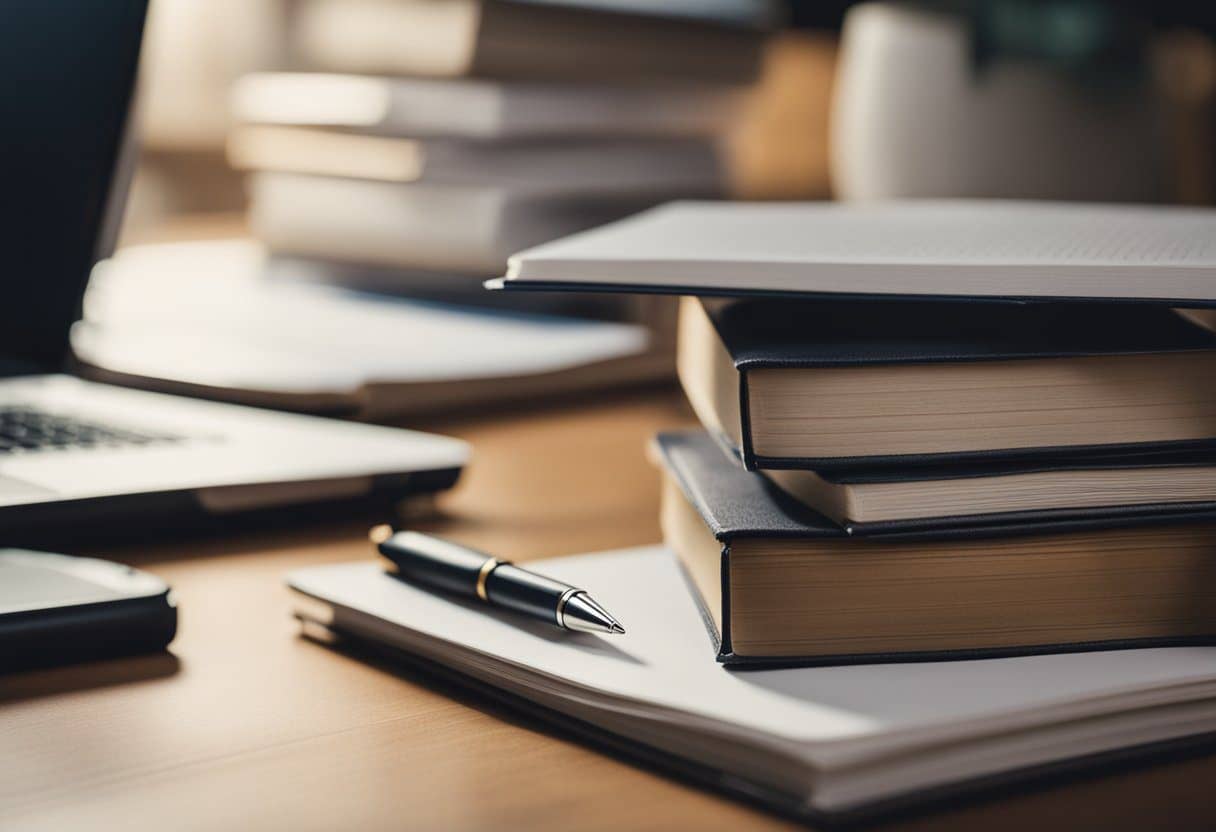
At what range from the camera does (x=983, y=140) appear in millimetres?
984

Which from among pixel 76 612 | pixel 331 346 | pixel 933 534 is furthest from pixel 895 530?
pixel 331 346

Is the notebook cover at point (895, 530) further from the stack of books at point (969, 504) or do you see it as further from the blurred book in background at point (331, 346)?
the blurred book in background at point (331, 346)

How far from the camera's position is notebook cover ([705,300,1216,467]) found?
0.44 m

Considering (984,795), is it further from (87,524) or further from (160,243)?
(160,243)

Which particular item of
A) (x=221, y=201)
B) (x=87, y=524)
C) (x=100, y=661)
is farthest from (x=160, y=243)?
(x=100, y=661)

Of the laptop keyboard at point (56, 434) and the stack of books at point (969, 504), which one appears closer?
the stack of books at point (969, 504)

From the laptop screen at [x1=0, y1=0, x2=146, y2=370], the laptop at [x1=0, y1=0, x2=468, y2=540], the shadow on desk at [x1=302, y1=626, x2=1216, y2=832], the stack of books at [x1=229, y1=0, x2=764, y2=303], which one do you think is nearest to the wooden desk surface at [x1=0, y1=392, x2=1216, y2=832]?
the shadow on desk at [x1=302, y1=626, x2=1216, y2=832]

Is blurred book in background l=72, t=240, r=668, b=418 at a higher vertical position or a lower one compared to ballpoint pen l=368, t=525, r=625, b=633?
higher

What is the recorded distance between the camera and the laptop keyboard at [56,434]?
25.5 inches

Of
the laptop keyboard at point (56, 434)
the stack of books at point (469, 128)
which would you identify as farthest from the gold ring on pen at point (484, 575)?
the stack of books at point (469, 128)

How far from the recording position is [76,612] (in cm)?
46

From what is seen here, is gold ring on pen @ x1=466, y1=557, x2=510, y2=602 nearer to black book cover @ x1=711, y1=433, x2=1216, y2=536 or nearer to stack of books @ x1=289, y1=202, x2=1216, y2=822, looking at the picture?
stack of books @ x1=289, y1=202, x2=1216, y2=822

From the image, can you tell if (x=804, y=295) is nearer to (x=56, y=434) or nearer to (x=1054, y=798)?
(x=1054, y=798)

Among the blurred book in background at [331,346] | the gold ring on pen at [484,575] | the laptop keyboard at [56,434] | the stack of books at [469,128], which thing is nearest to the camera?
the gold ring on pen at [484,575]
